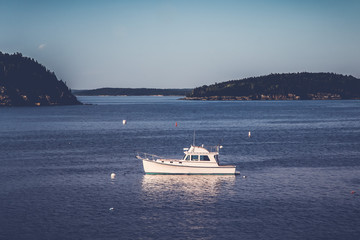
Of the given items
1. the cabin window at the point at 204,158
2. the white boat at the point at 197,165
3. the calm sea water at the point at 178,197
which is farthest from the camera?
the cabin window at the point at 204,158

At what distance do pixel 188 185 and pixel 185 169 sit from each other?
4.56 meters

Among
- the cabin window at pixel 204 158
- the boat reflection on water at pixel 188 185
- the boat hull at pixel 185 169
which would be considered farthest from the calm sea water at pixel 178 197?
the cabin window at pixel 204 158

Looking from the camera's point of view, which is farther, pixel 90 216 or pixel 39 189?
pixel 39 189

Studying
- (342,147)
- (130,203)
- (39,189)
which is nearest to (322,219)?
(130,203)

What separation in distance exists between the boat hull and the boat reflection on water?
50 centimetres

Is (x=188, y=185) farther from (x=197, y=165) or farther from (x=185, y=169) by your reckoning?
(x=197, y=165)

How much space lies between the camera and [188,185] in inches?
1921

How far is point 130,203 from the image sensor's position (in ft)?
136

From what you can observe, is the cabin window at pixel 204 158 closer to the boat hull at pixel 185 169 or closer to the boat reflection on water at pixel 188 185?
the boat hull at pixel 185 169

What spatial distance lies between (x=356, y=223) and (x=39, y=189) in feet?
107

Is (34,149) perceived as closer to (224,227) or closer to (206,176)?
(206,176)

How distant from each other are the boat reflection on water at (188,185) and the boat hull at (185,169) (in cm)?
50

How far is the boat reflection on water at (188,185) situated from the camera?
45.2 meters

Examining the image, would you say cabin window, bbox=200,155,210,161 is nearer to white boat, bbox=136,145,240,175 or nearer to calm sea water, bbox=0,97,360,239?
white boat, bbox=136,145,240,175
